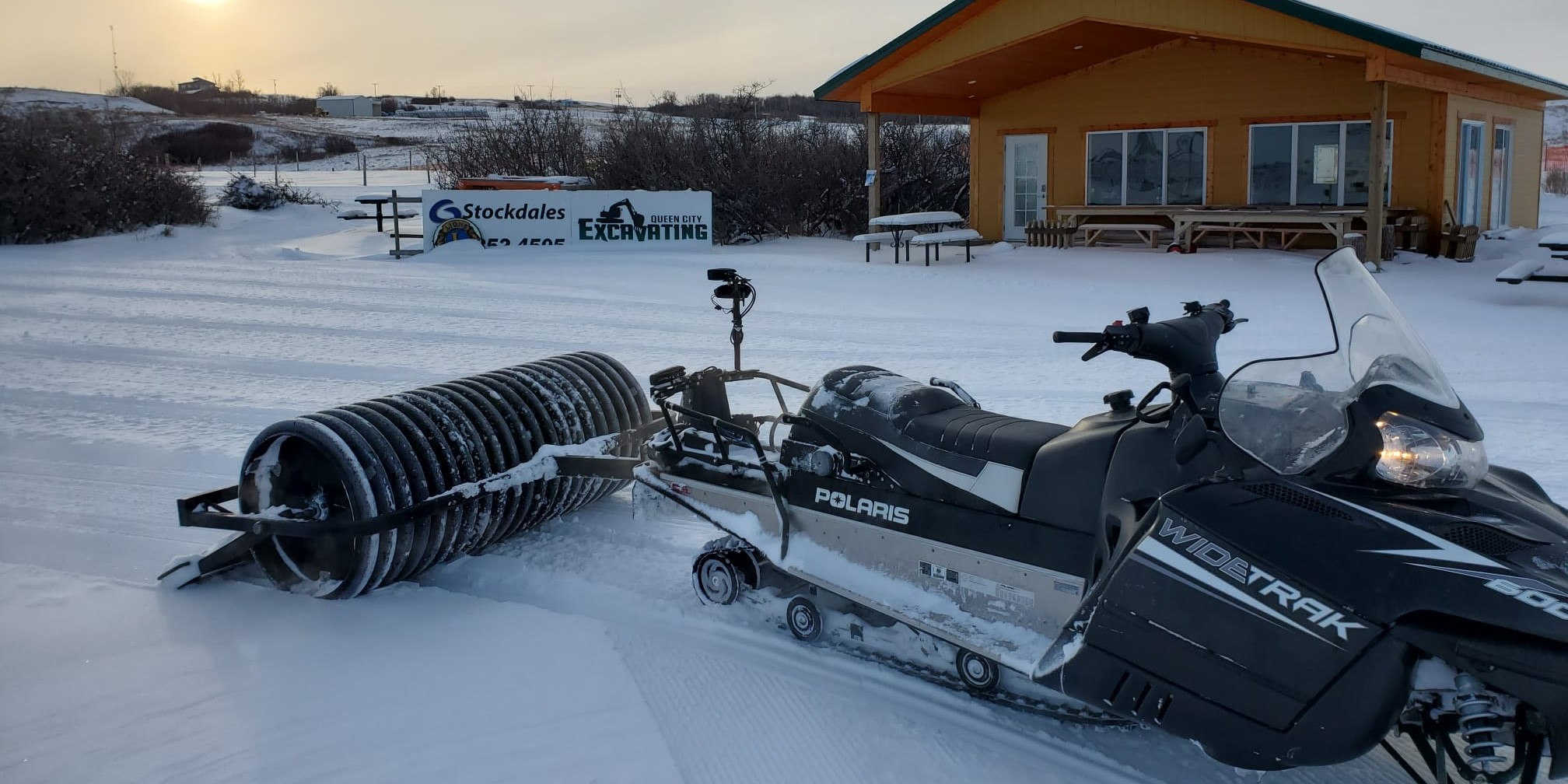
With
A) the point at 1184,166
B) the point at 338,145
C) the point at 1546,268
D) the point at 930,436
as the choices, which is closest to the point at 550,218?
the point at 1184,166

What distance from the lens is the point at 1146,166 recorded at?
741 inches

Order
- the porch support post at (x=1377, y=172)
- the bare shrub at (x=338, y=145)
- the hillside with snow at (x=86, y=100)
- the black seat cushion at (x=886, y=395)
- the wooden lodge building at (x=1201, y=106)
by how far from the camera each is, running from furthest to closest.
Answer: the hillside with snow at (x=86, y=100)
the bare shrub at (x=338, y=145)
the wooden lodge building at (x=1201, y=106)
the porch support post at (x=1377, y=172)
the black seat cushion at (x=886, y=395)

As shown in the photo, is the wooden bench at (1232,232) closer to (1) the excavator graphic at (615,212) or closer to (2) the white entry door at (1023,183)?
(2) the white entry door at (1023,183)

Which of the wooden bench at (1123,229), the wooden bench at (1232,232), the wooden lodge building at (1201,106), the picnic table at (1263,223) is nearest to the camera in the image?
the wooden lodge building at (1201,106)

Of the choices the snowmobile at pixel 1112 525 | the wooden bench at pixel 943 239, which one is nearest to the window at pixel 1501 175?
the wooden bench at pixel 943 239

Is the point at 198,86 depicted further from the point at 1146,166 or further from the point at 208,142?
the point at 1146,166

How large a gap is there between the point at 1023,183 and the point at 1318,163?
493cm

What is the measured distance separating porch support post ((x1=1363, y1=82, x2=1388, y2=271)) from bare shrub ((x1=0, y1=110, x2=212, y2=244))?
2026 cm

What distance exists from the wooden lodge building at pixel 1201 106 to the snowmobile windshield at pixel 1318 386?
40.3ft

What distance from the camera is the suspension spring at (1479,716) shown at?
8.12 ft

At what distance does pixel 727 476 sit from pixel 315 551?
178 cm

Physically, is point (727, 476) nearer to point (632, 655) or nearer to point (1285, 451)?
point (632, 655)

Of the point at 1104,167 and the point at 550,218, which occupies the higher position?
the point at 1104,167

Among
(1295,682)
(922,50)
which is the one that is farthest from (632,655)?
(922,50)
